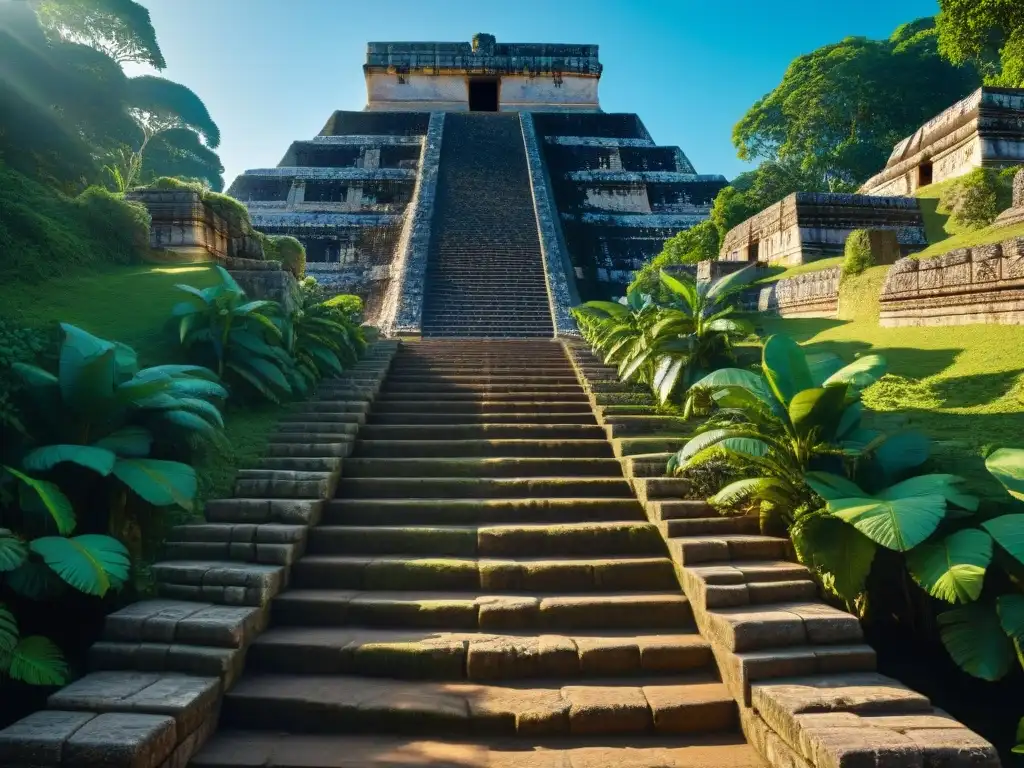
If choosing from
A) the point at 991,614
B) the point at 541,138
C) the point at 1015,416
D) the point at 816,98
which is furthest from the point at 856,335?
the point at 816,98

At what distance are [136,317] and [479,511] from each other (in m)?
3.98

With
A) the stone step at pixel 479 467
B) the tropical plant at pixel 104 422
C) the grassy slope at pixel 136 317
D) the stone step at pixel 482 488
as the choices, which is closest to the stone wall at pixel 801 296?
the stone step at pixel 479 467

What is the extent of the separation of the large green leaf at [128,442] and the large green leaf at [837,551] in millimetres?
4113

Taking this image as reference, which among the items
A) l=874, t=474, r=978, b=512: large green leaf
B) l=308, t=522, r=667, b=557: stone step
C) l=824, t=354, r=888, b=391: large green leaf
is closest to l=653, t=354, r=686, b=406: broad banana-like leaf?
l=308, t=522, r=667, b=557: stone step

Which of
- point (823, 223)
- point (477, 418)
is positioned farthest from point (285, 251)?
point (823, 223)

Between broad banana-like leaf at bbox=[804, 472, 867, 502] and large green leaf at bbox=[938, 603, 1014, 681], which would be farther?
broad banana-like leaf at bbox=[804, 472, 867, 502]

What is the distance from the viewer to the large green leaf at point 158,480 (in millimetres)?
3840

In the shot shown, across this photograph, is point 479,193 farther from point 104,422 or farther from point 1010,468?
point 1010,468

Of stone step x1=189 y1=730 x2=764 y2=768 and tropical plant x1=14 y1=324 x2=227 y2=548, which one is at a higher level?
tropical plant x1=14 y1=324 x2=227 y2=548

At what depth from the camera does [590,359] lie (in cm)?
853

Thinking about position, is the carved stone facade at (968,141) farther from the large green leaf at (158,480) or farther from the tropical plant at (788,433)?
the large green leaf at (158,480)

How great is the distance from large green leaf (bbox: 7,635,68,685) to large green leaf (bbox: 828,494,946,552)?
400cm

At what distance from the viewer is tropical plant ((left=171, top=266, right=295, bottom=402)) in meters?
5.96

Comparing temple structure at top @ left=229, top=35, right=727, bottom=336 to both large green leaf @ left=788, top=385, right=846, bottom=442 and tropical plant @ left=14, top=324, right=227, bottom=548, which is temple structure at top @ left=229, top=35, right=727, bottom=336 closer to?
tropical plant @ left=14, top=324, right=227, bottom=548
